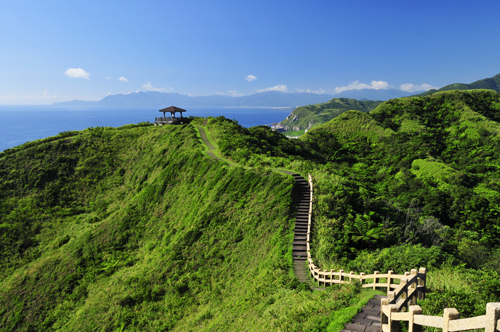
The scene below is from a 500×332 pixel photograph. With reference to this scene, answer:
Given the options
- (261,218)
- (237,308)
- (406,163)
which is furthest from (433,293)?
(406,163)

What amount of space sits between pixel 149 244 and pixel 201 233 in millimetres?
6509

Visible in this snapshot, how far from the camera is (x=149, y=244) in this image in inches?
977

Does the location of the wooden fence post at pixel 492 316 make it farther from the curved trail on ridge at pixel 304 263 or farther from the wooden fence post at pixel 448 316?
the curved trail on ridge at pixel 304 263

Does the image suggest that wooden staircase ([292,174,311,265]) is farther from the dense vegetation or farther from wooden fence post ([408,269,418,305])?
wooden fence post ([408,269,418,305])

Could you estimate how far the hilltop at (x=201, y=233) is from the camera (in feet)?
43.3

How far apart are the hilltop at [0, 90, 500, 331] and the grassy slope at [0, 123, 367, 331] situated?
0.12 m

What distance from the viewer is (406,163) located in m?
60.3

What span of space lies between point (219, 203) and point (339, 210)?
988 centimetres

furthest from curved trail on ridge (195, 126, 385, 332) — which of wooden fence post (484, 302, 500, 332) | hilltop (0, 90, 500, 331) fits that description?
wooden fence post (484, 302, 500, 332)

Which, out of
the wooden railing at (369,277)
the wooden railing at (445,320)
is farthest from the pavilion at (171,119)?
the wooden railing at (445,320)

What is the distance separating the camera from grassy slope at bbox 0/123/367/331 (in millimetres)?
14859

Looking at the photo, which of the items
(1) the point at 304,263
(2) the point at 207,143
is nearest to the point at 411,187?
(2) the point at 207,143

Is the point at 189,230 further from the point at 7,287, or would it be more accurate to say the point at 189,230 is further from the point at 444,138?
the point at 444,138

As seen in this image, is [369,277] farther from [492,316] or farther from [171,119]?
[171,119]
